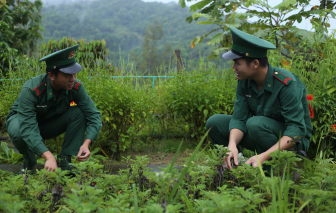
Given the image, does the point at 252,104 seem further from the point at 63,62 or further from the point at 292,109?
the point at 63,62

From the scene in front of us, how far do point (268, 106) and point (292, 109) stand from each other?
25cm

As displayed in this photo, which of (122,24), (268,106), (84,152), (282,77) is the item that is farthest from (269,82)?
(122,24)

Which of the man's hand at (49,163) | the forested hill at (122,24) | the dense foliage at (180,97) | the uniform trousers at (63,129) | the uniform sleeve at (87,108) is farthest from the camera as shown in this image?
the forested hill at (122,24)

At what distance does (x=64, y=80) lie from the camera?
9.11 feet

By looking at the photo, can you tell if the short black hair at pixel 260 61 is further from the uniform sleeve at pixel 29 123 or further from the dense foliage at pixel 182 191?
the uniform sleeve at pixel 29 123

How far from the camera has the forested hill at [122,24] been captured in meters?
58.9

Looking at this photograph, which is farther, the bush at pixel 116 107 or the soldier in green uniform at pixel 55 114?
the bush at pixel 116 107

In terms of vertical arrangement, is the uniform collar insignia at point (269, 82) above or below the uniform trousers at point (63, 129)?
above

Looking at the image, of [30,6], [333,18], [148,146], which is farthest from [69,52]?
[30,6]

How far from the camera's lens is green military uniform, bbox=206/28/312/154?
2.48 meters

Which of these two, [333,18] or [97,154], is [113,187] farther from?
[333,18]

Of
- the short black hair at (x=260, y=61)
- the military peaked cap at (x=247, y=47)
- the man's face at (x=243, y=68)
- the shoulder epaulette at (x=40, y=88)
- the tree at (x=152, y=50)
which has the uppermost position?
the military peaked cap at (x=247, y=47)

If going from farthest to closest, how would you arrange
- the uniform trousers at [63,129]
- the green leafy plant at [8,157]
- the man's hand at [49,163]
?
the green leafy plant at [8,157] < the uniform trousers at [63,129] < the man's hand at [49,163]

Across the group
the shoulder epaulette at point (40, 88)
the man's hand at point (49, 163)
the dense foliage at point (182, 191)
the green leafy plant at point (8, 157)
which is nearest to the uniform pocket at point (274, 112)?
the dense foliage at point (182, 191)
